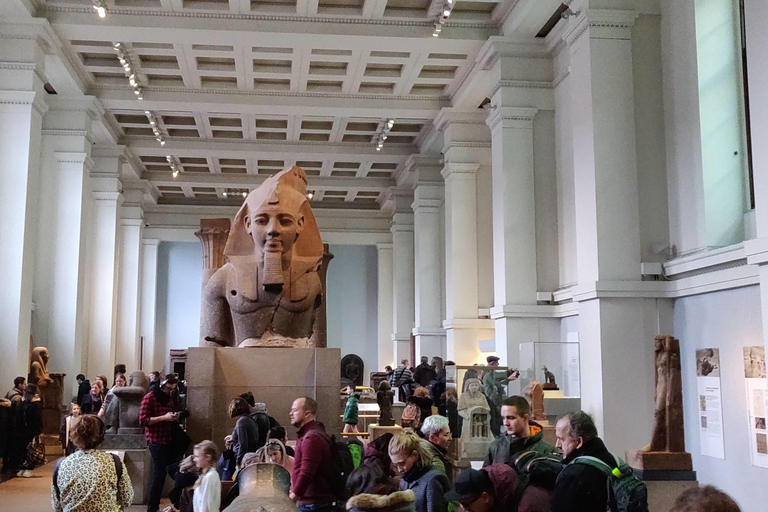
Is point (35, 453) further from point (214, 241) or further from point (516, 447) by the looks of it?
point (214, 241)

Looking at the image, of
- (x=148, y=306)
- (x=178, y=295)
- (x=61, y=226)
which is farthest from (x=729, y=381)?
(x=178, y=295)

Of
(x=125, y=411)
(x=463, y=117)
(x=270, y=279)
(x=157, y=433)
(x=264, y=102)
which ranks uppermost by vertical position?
(x=264, y=102)

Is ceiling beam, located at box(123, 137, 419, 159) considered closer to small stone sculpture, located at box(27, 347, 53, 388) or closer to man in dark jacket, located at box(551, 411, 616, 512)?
small stone sculpture, located at box(27, 347, 53, 388)

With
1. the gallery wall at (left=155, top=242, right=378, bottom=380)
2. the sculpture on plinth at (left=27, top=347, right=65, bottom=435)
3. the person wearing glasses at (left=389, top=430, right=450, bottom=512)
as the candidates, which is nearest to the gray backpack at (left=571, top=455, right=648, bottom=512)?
the person wearing glasses at (left=389, top=430, right=450, bottom=512)

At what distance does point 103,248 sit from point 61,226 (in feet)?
12.1

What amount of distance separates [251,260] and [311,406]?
4331 mm

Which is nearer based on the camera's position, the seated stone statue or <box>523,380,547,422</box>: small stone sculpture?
the seated stone statue

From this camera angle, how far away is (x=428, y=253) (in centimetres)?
2022

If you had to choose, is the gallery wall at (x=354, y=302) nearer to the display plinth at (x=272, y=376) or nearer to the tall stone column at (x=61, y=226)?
the tall stone column at (x=61, y=226)

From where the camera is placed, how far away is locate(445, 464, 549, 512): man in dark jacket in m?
3.33

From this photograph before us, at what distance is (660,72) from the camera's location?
9.73 meters

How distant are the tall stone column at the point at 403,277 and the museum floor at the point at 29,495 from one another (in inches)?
563

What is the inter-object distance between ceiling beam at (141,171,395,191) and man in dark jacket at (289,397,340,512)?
19.4 metres

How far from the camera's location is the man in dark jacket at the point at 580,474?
334 cm
